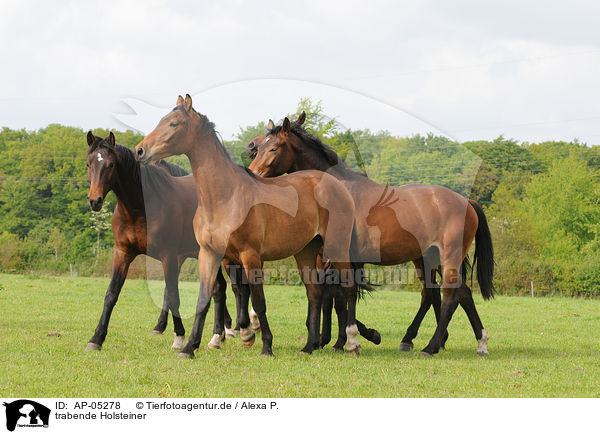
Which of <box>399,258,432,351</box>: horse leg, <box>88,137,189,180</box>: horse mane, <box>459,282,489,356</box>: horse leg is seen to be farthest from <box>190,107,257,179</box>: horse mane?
<box>459,282,489,356</box>: horse leg

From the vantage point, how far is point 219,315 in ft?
29.5

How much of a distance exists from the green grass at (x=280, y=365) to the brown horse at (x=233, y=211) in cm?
75

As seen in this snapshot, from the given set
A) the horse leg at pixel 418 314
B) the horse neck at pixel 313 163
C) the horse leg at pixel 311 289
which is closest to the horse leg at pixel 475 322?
the horse leg at pixel 418 314

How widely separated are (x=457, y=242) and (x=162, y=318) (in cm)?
509

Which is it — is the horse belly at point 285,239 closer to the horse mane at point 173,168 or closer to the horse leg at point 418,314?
the horse leg at point 418,314

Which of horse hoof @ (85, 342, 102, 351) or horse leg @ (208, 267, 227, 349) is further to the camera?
horse leg @ (208, 267, 227, 349)

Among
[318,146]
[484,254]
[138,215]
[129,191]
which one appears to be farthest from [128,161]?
[484,254]

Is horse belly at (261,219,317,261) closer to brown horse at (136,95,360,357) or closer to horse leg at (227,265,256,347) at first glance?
brown horse at (136,95,360,357)

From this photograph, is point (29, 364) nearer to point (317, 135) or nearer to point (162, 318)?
point (162, 318)

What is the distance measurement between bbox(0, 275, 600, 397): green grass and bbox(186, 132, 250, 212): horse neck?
187cm

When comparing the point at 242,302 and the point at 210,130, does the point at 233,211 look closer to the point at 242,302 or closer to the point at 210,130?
the point at 210,130

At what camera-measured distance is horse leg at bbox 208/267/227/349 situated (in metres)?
8.68
